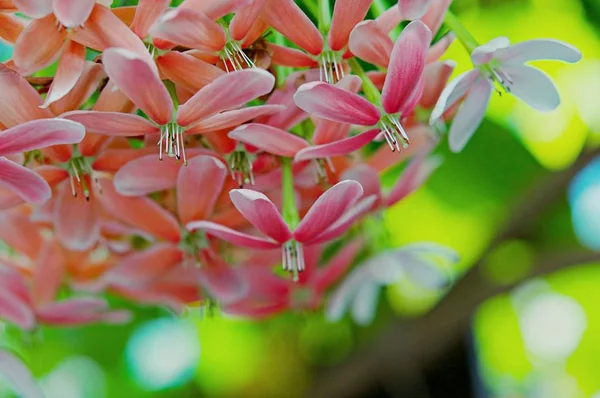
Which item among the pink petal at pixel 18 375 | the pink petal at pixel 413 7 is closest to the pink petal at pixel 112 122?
the pink petal at pixel 413 7

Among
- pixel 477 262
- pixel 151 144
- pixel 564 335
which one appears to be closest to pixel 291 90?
pixel 151 144

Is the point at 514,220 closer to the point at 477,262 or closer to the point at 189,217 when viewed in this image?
the point at 477,262

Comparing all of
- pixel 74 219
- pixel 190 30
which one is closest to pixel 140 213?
pixel 74 219

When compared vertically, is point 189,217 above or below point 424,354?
below

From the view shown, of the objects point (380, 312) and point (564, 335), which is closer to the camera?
point (380, 312)

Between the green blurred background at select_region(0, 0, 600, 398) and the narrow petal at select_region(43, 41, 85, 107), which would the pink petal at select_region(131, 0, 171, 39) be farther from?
the green blurred background at select_region(0, 0, 600, 398)

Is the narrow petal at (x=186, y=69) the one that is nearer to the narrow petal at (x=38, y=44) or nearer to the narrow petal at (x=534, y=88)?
the narrow petal at (x=38, y=44)
